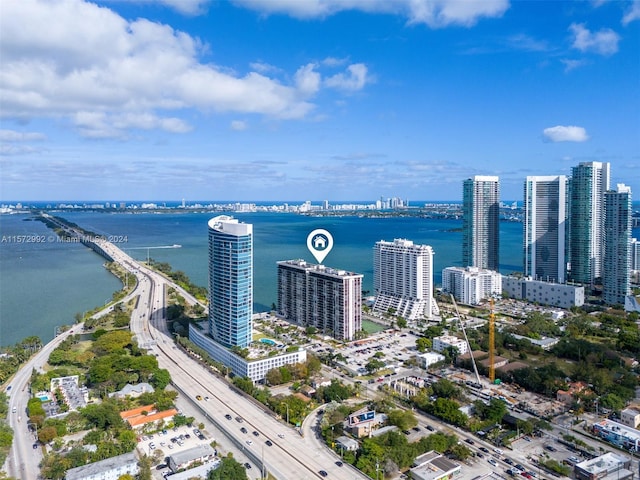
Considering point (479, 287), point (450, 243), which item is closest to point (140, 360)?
point (479, 287)

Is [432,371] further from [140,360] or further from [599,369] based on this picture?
[140,360]

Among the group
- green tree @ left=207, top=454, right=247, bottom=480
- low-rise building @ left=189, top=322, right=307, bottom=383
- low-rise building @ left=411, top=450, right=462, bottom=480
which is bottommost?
low-rise building @ left=411, top=450, right=462, bottom=480

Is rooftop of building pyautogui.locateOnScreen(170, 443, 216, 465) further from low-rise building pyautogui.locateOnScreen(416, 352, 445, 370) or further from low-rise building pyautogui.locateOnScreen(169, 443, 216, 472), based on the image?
low-rise building pyautogui.locateOnScreen(416, 352, 445, 370)

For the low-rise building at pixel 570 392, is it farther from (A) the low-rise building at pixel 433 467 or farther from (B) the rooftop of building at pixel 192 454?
(B) the rooftop of building at pixel 192 454

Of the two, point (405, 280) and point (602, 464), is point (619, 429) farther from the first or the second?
point (405, 280)

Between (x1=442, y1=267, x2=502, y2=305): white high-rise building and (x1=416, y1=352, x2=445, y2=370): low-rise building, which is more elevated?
(x1=442, y1=267, x2=502, y2=305): white high-rise building

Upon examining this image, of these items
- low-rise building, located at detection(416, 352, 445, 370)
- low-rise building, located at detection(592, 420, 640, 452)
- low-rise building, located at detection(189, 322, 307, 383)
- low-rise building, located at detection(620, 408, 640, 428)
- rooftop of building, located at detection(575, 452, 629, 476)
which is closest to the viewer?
rooftop of building, located at detection(575, 452, 629, 476)

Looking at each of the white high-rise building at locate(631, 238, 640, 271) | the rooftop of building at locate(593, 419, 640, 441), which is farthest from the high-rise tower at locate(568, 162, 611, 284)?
the rooftop of building at locate(593, 419, 640, 441)
